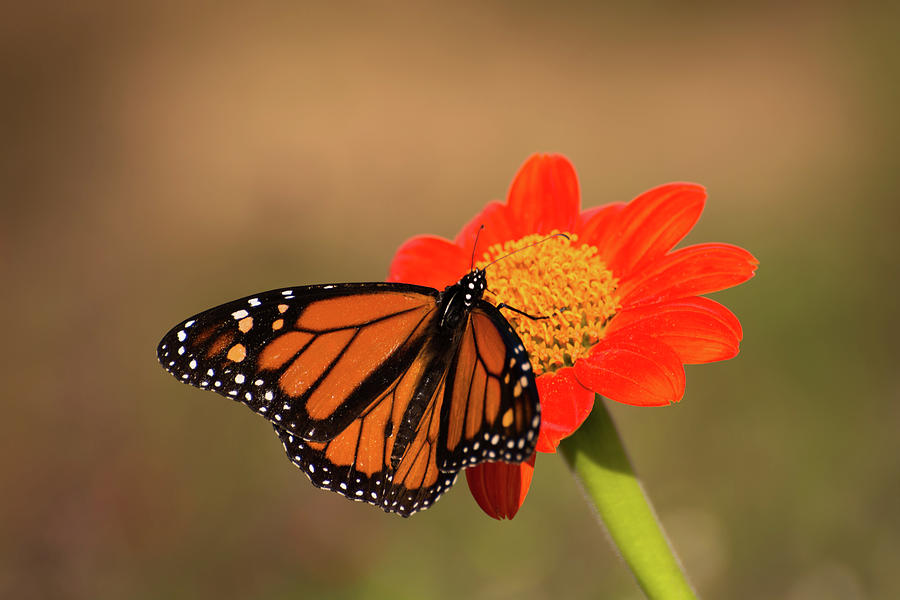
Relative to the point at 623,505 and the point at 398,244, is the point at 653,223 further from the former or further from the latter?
the point at 398,244

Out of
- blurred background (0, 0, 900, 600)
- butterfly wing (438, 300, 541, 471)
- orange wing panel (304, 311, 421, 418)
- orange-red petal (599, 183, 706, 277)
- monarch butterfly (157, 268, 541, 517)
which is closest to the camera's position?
butterfly wing (438, 300, 541, 471)

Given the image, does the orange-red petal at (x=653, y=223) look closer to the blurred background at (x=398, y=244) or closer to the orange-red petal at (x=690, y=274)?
the orange-red petal at (x=690, y=274)

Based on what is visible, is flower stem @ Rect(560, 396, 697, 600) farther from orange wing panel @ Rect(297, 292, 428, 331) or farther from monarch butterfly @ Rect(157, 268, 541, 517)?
orange wing panel @ Rect(297, 292, 428, 331)

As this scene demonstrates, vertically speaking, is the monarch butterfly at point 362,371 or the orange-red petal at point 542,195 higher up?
the orange-red petal at point 542,195

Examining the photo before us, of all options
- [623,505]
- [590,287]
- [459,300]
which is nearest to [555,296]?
[590,287]

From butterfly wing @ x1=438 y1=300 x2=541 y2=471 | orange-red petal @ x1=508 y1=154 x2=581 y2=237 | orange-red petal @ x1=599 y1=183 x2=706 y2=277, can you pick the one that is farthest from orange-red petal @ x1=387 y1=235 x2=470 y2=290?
butterfly wing @ x1=438 y1=300 x2=541 y2=471

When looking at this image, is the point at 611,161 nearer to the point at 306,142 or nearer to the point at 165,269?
the point at 306,142

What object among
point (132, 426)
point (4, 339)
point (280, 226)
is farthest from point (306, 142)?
point (132, 426)

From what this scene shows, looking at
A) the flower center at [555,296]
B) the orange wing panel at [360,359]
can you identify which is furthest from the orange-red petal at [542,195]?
the orange wing panel at [360,359]
